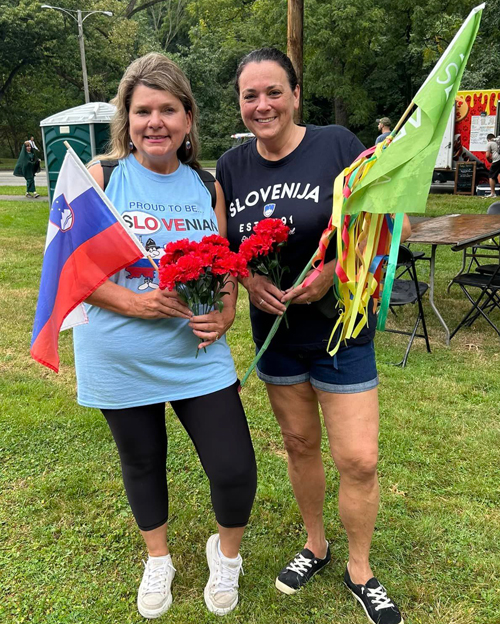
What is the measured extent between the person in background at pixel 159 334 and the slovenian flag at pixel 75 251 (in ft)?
0.19

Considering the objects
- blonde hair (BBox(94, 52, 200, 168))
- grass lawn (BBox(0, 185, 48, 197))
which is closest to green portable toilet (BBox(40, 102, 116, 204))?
blonde hair (BBox(94, 52, 200, 168))

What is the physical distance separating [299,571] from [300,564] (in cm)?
3

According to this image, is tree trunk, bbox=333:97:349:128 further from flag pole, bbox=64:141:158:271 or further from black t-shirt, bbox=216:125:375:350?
flag pole, bbox=64:141:158:271

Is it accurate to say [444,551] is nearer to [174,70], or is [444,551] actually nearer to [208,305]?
[208,305]

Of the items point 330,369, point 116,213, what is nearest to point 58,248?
point 116,213

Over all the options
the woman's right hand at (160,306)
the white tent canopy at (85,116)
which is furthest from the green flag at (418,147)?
the white tent canopy at (85,116)

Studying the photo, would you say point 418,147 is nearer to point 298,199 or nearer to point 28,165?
point 298,199

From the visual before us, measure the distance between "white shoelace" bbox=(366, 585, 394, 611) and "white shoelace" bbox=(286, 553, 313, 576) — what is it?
290mm

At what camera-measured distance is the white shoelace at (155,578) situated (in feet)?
7.41

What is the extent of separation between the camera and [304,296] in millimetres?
1969

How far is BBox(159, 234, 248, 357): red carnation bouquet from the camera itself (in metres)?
1.75

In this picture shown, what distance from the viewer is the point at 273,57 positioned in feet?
6.58

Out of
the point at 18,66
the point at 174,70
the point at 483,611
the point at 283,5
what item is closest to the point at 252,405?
the point at 483,611

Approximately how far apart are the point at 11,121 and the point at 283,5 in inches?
1083
